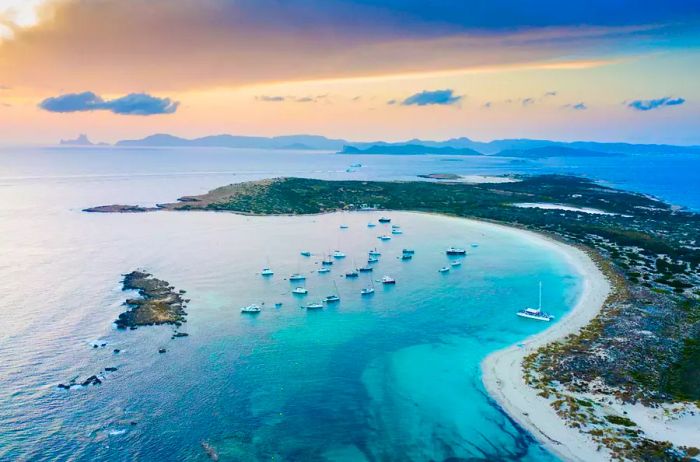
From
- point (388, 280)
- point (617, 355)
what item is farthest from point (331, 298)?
point (617, 355)

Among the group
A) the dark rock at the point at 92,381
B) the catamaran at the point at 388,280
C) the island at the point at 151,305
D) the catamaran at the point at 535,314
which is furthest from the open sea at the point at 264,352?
the catamaran at the point at 388,280

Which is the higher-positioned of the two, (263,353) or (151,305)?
(151,305)

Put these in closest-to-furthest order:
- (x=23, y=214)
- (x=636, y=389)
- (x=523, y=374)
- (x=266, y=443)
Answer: (x=266, y=443) < (x=636, y=389) < (x=523, y=374) < (x=23, y=214)

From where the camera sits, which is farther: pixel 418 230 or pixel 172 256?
pixel 418 230

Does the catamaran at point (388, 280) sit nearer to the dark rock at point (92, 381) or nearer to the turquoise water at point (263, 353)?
the turquoise water at point (263, 353)

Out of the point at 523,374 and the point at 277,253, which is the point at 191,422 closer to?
the point at 523,374

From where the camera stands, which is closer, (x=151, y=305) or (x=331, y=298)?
(x=151, y=305)

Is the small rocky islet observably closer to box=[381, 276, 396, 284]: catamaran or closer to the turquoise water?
the turquoise water

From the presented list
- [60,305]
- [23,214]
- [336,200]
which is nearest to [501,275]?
[60,305]

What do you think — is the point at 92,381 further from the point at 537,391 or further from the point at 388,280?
the point at 388,280
